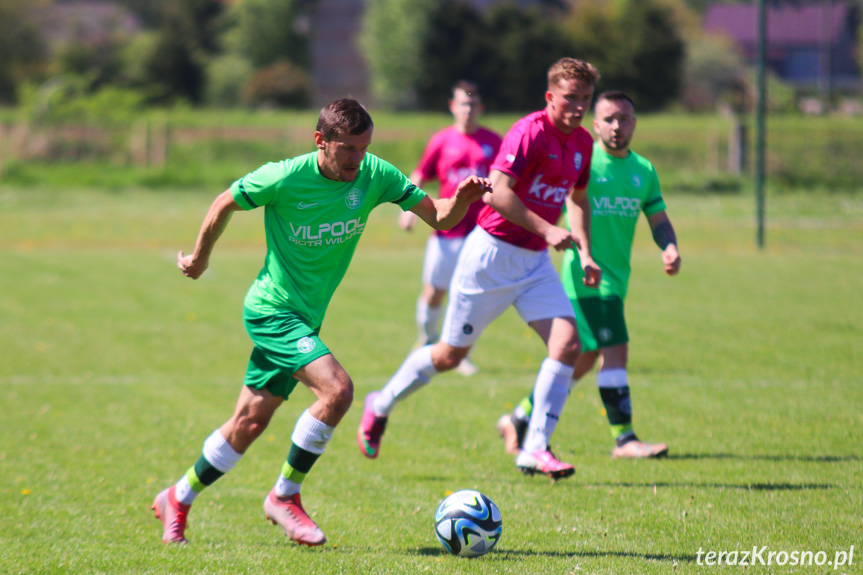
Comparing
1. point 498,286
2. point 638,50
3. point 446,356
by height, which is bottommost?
point 446,356

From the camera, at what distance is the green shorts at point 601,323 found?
639cm

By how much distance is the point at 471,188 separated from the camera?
4.55m

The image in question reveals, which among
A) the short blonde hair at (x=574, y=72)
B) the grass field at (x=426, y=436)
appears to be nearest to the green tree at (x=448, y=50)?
the grass field at (x=426, y=436)

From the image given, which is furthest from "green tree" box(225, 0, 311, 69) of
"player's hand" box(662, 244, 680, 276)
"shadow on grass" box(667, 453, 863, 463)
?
"shadow on grass" box(667, 453, 863, 463)

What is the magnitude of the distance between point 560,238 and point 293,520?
2006 millimetres

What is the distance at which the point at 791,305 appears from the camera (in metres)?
12.4

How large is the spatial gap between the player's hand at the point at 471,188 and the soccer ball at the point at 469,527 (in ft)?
4.83

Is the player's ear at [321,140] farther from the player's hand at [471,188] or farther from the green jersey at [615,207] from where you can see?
the green jersey at [615,207]

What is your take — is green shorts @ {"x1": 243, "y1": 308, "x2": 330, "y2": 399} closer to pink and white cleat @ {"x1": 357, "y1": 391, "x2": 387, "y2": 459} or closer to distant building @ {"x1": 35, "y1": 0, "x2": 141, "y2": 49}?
pink and white cleat @ {"x1": 357, "y1": 391, "x2": 387, "y2": 459}

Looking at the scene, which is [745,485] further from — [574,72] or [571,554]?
[574,72]

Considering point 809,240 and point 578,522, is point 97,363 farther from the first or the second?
point 809,240

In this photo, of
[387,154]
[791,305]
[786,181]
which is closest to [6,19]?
[387,154]

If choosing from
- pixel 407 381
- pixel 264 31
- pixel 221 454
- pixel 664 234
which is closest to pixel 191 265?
pixel 221 454

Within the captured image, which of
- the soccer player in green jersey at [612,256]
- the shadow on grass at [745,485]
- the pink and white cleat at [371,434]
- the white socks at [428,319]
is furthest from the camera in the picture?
the white socks at [428,319]
